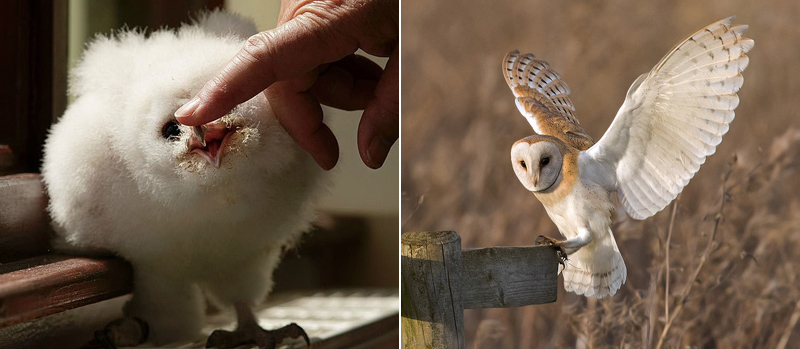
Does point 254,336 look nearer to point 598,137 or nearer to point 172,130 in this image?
point 172,130

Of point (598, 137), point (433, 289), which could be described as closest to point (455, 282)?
point (433, 289)

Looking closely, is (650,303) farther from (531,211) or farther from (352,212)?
(352,212)

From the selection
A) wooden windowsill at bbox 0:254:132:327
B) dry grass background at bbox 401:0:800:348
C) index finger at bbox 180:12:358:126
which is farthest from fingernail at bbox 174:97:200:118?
dry grass background at bbox 401:0:800:348

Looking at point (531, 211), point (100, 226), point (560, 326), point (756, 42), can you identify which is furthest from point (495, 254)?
point (756, 42)

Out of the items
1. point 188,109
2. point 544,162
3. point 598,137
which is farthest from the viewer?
point 598,137

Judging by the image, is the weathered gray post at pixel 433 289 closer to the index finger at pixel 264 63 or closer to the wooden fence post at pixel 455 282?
the wooden fence post at pixel 455 282

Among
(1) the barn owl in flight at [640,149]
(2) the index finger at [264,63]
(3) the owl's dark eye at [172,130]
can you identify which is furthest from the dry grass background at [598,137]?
(3) the owl's dark eye at [172,130]
